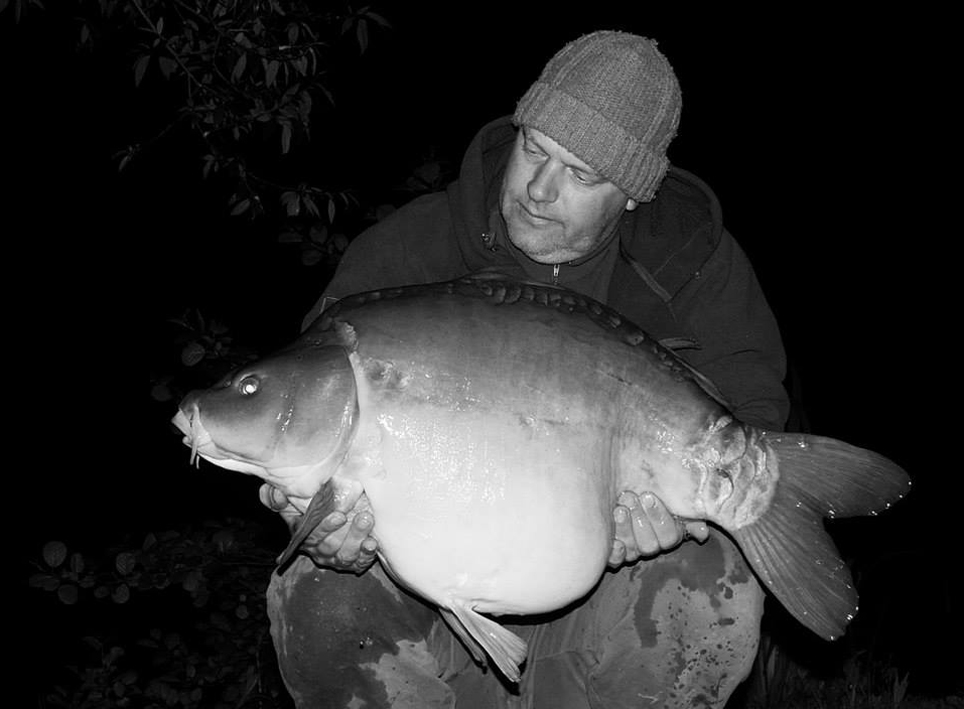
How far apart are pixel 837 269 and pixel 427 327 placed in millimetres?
7455

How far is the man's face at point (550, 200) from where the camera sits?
1.88 metres

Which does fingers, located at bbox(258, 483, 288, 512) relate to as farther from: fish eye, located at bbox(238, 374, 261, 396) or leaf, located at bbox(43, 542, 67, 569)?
leaf, located at bbox(43, 542, 67, 569)

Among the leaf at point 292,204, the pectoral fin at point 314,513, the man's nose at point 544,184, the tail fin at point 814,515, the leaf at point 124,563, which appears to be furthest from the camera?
the leaf at point 124,563

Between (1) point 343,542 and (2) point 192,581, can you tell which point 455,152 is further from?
(1) point 343,542

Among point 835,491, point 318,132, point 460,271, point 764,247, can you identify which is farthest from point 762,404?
point 764,247

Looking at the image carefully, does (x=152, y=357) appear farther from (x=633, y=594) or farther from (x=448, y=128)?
(x=633, y=594)

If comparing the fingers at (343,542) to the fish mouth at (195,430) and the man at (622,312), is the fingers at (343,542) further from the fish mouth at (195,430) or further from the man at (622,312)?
the fish mouth at (195,430)

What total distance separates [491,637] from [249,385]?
55 cm

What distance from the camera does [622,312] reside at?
198 cm

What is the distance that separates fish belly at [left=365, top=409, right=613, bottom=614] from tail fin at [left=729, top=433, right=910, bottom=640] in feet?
1.09

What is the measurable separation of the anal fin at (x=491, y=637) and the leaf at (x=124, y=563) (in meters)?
1.55

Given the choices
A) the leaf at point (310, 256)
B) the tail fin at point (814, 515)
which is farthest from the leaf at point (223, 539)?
the tail fin at point (814, 515)

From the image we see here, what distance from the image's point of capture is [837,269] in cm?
819

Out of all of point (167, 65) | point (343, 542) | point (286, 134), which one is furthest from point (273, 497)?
point (167, 65)
